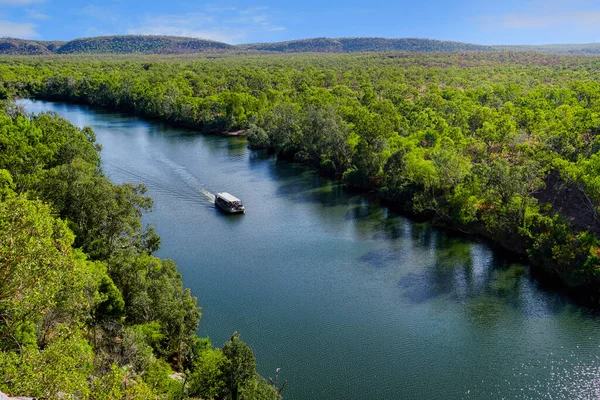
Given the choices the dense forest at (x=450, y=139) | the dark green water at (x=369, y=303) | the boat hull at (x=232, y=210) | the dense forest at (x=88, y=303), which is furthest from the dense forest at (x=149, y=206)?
the boat hull at (x=232, y=210)

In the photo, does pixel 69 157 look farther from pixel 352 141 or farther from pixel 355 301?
pixel 352 141

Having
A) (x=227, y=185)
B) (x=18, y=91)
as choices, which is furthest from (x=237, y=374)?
(x=18, y=91)

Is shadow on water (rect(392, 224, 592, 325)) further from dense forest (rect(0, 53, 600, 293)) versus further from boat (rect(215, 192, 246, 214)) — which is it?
boat (rect(215, 192, 246, 214))

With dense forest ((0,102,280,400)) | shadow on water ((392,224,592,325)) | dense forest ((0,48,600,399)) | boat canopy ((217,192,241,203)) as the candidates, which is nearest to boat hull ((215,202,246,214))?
boat canopy ((217,192,241,203))

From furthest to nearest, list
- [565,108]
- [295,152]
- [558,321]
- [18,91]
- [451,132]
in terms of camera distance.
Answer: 1. [18,91]
2. [295,152]
3. [565,108]
4. [451,132]
5. [558,321]

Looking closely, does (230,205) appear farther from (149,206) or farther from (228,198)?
(149,206)

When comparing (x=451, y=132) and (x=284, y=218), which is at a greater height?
(x=451, y=132)

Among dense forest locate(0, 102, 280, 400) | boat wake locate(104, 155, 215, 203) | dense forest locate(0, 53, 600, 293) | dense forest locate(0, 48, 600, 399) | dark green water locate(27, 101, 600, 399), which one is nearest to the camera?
dense forest locate(0, 102, 280, 400)

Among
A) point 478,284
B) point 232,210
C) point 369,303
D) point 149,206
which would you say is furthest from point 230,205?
point 478,284
